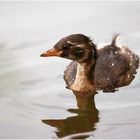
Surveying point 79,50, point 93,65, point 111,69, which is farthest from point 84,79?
point 79,50

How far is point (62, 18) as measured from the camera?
11734 mm

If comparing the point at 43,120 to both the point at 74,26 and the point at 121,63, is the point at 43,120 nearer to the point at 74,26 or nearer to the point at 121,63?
the point at 121,63

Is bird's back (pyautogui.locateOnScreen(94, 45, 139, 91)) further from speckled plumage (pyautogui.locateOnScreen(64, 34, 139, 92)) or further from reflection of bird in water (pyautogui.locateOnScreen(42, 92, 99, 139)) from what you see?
reflection of bird in water (pyautogui.locateOnScreen(42, 92, 99, 139))

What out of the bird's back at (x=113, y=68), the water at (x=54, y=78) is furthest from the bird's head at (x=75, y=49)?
the water at (x=54, y=78)

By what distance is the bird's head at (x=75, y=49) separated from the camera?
355 inches

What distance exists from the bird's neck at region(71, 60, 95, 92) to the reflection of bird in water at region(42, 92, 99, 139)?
463mm

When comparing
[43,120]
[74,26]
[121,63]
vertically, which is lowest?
[43,120]

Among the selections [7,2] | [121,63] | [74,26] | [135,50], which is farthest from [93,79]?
[7,2]

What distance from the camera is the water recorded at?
26.4ft

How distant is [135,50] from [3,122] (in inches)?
123

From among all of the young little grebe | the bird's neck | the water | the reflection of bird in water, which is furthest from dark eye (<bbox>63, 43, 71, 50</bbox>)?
the reflection of bird in water

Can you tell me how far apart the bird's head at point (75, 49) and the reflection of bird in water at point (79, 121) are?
26.7 inches

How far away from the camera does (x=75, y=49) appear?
30.1ft

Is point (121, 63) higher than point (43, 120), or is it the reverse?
point (121, 63)
